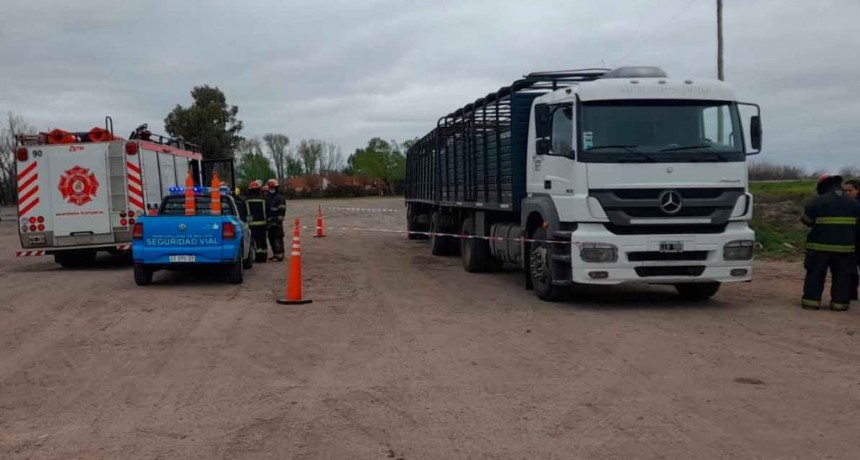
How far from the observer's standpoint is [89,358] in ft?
26.6

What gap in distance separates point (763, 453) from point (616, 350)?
3.16m

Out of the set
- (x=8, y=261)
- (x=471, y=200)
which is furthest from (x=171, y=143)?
(x=471, y=200)

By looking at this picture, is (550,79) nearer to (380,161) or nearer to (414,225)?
(414,225)

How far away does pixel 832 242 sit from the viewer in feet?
35.2

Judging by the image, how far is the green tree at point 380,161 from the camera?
134 m

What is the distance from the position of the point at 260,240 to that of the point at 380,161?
11800 cm

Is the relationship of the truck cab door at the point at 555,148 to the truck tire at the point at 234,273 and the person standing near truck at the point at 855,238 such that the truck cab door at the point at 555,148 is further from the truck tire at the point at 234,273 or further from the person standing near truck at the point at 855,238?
the truck tire at the point at 234,273

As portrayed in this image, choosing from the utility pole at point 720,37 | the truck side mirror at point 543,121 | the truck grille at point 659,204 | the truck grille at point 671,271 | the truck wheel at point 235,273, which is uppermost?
the utility pole at point 720,37

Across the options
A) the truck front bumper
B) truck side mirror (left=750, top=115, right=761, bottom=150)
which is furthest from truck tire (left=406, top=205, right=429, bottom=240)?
truck side mirror (left=750, top=115, right=761, bottom=150)

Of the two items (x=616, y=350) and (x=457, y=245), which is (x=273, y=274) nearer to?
(x=457, y=245)

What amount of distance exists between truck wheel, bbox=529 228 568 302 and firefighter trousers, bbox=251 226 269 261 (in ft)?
26.9

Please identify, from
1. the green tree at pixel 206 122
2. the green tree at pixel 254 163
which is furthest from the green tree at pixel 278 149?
the green tree at pixel 206 122

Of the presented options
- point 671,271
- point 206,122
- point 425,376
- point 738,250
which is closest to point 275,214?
point 671,271

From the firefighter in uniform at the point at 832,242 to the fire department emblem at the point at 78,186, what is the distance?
44.8 ft
